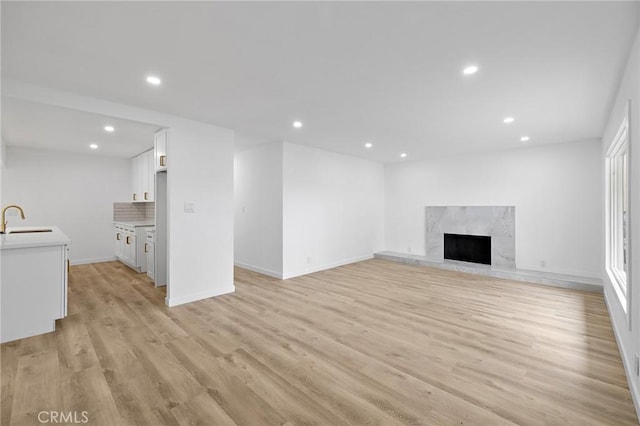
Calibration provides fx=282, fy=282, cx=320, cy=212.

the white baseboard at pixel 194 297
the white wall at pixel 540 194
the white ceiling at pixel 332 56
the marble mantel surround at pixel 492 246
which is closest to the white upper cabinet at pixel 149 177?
the white ceiling at pixel 332 56

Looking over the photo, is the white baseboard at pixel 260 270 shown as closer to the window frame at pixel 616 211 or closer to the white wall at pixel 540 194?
the white wall at pixel 540 194

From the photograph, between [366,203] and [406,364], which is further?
[366,203]

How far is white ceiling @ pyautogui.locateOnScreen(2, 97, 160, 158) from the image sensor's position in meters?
3.32

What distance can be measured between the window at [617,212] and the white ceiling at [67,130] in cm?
561

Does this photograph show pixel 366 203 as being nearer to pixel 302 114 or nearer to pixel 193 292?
pixel 302 114

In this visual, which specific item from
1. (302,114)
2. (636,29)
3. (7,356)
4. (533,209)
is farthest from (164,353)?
(533,209)

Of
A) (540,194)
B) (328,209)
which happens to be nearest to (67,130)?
(328,209)

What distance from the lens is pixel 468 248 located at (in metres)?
6.32

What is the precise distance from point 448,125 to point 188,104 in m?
3.52

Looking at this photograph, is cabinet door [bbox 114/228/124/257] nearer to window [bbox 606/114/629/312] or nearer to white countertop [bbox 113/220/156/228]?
white countertop [bbox 113/220/156/228]

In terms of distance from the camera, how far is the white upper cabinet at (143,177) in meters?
5.70

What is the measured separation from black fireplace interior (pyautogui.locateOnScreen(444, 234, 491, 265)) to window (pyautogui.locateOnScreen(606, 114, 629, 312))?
7.55 feet

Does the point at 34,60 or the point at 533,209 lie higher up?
the point at 34,60

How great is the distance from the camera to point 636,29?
1906mm
